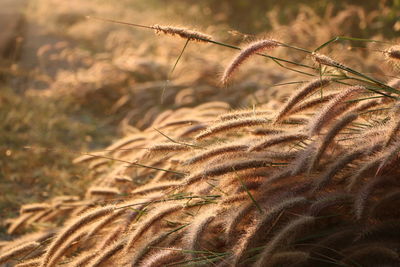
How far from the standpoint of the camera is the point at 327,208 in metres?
1.90

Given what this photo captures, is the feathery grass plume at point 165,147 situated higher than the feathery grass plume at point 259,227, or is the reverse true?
the feathery grass plume at point 165,147

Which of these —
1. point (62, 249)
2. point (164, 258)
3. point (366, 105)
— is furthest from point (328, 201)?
point (62, 249)

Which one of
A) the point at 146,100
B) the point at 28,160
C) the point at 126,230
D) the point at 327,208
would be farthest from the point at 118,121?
the point at 327,208

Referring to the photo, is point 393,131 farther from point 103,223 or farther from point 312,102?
point 103,223

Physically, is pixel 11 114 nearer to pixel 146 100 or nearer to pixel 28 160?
pixel 28 160

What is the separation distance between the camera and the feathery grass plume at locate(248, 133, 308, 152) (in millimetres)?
1851

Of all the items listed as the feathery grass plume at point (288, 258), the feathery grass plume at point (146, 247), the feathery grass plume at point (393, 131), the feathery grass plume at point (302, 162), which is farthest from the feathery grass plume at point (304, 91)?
the feathery grass plume at point (146, 247)

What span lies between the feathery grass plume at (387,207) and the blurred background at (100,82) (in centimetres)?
136

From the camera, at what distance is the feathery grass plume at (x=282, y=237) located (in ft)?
5.26

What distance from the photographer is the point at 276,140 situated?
187cm

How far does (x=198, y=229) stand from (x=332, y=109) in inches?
23.6

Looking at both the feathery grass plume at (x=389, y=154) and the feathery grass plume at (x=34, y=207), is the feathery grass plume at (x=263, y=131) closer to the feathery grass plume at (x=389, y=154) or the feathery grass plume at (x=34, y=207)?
the feathery grass plume at (x=389, y=154)

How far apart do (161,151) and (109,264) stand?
48cm

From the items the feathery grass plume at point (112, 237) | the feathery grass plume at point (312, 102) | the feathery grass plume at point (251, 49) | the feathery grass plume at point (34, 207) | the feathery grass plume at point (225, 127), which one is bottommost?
the feathery grass plume at point (112, 237)
